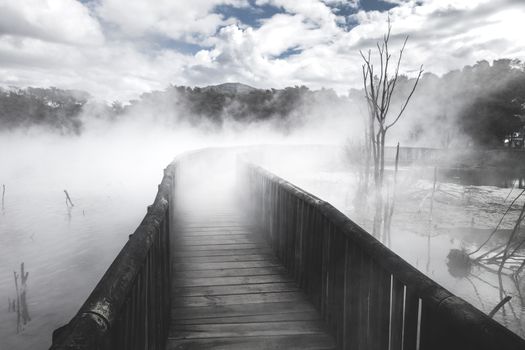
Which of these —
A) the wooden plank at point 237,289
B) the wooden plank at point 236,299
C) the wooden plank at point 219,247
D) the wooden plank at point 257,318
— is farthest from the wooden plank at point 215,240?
the wooden plank at point 257,318

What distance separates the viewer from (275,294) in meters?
3.69

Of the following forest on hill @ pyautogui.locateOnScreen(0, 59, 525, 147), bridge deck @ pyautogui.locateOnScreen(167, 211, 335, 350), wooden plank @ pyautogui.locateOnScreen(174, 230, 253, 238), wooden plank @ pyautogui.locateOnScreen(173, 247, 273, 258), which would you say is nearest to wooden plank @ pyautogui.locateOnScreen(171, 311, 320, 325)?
bridge deck @ pyautogui.locateOnScreen(167, 211, 335, 350)

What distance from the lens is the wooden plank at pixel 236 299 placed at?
352 cm

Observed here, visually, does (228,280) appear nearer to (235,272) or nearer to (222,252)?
(235,272)

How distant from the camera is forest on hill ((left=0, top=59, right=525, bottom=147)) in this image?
3228 cm

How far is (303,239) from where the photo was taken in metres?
3.63

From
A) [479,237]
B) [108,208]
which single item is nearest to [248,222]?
[479,237]

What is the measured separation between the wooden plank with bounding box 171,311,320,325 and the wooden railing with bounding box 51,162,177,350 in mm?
283

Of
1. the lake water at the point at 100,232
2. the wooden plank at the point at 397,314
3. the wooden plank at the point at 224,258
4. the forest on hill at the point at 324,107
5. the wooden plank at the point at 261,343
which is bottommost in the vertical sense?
the lake water at the point at 100,232

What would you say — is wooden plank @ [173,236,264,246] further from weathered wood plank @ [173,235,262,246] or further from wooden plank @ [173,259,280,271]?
wooden plank @ [173,259,280,271]

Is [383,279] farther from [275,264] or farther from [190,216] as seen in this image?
[190,216]

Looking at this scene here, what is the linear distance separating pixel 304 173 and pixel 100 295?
1926cm

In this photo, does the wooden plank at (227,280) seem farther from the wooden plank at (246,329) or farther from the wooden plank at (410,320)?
the wooden plank at (410,320)

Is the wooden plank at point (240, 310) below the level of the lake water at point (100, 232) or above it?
above
